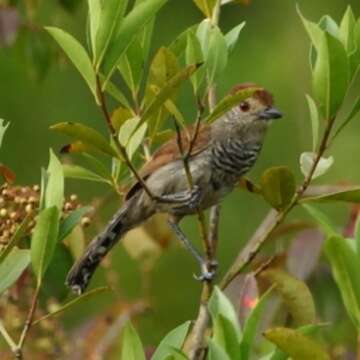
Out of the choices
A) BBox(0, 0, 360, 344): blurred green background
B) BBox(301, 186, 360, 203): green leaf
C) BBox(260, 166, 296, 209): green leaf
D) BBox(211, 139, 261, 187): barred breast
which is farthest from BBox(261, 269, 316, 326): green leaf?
BBox(0, 0, 360, 344): blurred green background

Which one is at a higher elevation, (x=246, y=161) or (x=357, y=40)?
(x=357, y=40)

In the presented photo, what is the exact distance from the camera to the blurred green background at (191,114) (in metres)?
9.02

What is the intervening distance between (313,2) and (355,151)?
4.11 ft

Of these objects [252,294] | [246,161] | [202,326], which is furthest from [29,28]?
[202,326]

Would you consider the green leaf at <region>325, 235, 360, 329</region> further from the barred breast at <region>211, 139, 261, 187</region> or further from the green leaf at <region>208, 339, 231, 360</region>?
the barred breast at <region>211, 139, 261, 187</region>

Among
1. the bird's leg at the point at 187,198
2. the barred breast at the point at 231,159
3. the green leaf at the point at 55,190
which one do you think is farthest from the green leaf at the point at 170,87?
the barred breast at the point at 231,159

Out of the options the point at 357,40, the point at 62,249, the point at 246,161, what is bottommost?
the point at 246,161

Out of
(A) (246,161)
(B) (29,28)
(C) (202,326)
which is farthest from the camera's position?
(B) (29,28)

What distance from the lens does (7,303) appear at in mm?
4066

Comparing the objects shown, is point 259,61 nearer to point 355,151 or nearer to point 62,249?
point 355,151

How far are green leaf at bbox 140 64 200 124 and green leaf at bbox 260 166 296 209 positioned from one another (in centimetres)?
33

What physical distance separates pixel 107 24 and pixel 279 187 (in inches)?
19.1

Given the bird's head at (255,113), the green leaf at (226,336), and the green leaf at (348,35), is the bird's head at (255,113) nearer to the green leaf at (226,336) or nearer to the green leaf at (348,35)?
the green leaf at (348,35)

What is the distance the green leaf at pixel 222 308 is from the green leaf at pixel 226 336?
0.01 metres
